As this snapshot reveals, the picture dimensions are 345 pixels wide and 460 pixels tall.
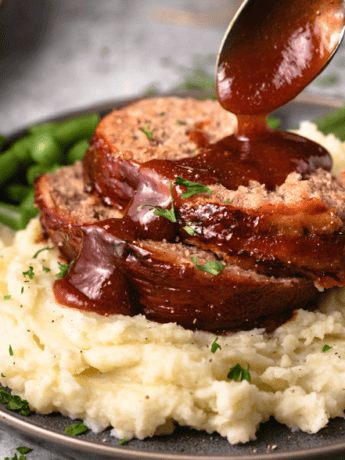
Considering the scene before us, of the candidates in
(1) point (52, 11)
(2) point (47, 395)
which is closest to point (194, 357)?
(2) point (47, 395)

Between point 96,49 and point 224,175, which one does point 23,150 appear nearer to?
point 224,175

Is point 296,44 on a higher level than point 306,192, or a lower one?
higher

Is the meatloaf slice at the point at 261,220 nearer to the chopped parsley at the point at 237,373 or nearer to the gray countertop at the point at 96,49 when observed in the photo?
the chopped parsley at the point at 237,373

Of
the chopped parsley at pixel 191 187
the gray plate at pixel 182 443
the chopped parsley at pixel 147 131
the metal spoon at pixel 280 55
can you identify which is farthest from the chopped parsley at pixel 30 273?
the metal spoon at pixel 280 55

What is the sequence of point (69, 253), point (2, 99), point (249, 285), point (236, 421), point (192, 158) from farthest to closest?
point (2, 99)
point (69, 253)
point (192, 158)
point (249, 285)
point (236, 421)

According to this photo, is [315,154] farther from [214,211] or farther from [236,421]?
[236,421]

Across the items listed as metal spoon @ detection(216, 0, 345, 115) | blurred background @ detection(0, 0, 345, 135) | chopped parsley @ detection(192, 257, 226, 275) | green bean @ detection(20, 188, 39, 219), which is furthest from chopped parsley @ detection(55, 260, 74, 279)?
blurred background @ detection(0, 0, 345, 135)
